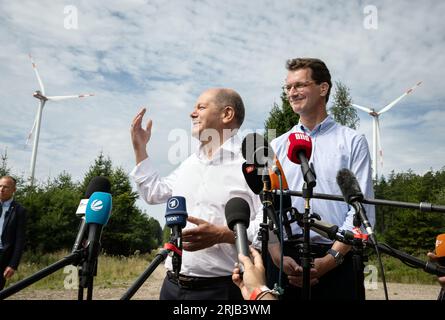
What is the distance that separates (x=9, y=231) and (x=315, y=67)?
5.81 m

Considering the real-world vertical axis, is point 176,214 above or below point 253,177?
below

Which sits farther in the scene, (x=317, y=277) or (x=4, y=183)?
(x=4, y=183)

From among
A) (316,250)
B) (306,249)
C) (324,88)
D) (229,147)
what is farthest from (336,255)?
(324,88)

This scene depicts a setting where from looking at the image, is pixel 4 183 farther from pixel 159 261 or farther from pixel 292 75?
pixel 159 261

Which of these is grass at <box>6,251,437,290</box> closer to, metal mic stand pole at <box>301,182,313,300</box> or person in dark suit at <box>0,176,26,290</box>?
person in dark suit at <box>0,176,26,290</box>

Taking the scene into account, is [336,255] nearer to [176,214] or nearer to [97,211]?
[176,214]

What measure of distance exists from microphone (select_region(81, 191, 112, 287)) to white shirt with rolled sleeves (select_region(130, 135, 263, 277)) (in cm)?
72

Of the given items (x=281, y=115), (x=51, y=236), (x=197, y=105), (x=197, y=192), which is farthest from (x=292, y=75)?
(x=51, y=236)

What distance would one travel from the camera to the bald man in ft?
8.09

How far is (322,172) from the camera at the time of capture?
3105mm

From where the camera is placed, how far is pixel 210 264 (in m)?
2.53

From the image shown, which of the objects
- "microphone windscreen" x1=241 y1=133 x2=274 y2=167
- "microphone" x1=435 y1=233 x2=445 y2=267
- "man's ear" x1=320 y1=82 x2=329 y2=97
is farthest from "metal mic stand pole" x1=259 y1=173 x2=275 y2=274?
"microphone" x1=435 y1=233 x2=445 y2=267
